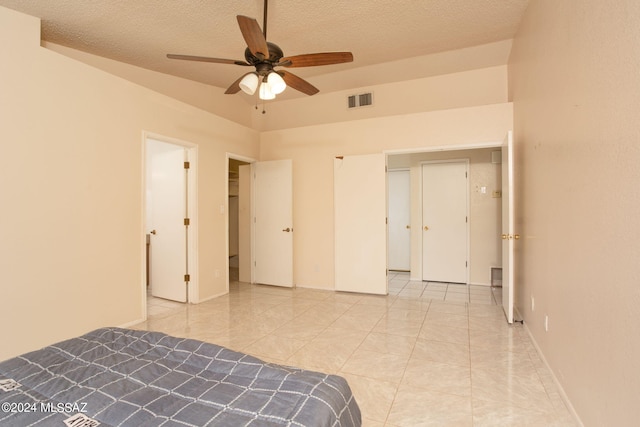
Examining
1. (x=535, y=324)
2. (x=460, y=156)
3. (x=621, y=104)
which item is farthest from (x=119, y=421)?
(x=460, y=156)

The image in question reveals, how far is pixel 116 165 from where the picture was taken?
3238mm

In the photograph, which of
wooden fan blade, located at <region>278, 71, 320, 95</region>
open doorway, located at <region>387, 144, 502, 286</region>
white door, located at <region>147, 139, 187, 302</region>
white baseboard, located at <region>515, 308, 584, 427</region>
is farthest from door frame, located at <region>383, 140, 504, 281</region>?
white door, located at <region>147, 139, 187, 302</region>

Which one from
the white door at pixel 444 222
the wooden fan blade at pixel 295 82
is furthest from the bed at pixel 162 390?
the white door at pixel 444 222

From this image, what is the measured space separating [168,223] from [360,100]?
3.49 m

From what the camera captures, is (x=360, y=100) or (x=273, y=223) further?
(x=273, y=223)

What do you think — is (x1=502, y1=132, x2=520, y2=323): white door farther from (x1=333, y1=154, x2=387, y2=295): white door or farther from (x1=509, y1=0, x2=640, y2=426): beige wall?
(x1=333, y1=154, x2=387, y2=295): white door

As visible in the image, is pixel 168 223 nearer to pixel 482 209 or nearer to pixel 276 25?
pixel 276 25

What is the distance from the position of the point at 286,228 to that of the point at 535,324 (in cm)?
350

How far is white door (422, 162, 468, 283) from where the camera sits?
5168 millimetres

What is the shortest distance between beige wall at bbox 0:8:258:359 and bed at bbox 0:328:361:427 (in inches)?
61.4

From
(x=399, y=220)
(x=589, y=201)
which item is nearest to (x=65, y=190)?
(x=589, y=201)

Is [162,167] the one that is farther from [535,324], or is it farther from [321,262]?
[535,324]

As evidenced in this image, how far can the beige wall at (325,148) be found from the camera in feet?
13.8

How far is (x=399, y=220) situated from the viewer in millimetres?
6391
